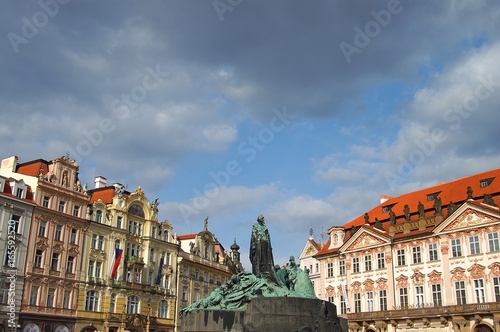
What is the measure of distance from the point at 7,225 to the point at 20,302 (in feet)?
18.3

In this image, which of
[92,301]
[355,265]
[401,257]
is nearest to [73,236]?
[92,301]

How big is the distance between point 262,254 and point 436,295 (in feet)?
78.0

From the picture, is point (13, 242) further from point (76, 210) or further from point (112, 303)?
point (112, 303)

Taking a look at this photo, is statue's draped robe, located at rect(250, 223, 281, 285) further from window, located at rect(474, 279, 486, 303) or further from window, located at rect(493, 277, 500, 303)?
window, located at rect(474, 279, 486, 303)

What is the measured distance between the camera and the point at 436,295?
36.4 meters

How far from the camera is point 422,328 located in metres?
36.5

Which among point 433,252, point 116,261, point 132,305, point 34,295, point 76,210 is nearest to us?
point 34,295

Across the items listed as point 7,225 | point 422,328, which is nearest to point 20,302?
point 7,225

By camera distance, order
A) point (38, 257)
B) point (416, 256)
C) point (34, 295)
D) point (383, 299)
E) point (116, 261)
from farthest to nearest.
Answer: point (116, 261), point (383, 299), point (416, 256), point (38, 257), point (34, 295)

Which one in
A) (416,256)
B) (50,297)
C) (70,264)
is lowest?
(50,297)

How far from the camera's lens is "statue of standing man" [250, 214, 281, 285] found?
17.2 meters

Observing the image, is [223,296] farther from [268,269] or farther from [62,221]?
[62,221]

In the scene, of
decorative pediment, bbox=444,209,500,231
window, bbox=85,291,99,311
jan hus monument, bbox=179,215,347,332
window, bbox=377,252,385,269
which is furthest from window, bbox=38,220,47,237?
decorative pediment, bbox=444,209,500,231

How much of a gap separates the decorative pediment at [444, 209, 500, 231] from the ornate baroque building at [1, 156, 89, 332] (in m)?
29.3
